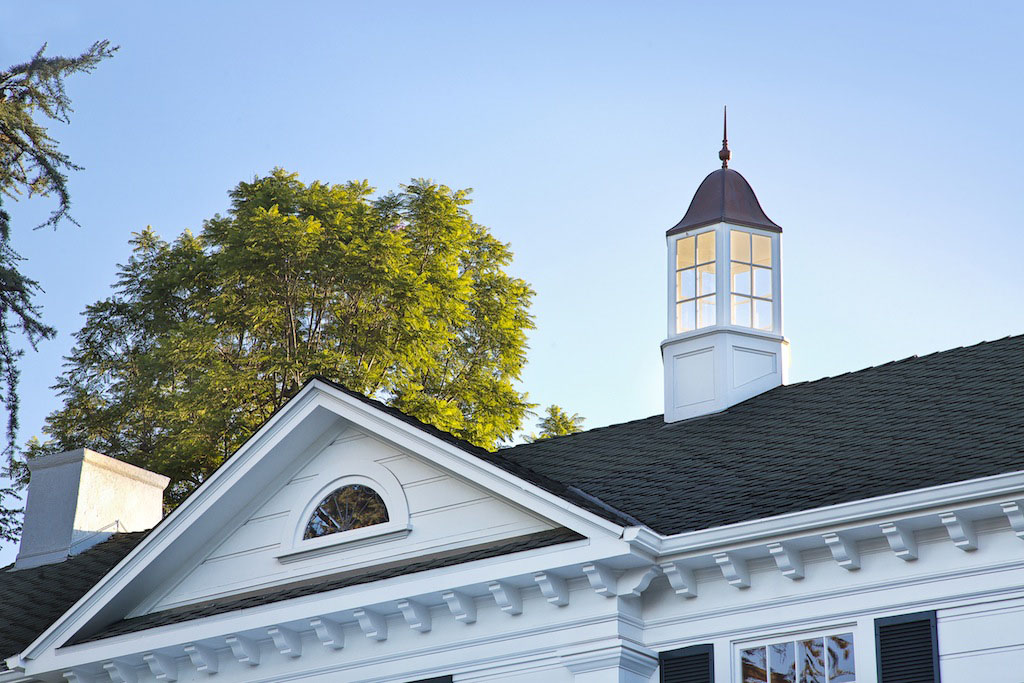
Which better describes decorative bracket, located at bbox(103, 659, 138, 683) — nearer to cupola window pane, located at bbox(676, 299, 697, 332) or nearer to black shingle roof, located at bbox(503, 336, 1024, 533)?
black shingle roof, located at bbox(503, 336, 1024, 533)

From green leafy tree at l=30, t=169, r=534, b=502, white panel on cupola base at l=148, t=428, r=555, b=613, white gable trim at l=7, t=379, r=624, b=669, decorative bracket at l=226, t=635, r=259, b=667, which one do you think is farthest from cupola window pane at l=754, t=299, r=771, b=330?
green leafy tree at l=30, t=169, r=534, b=502

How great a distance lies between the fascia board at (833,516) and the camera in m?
10.3

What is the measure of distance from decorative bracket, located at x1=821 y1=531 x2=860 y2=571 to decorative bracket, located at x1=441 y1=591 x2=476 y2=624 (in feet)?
9.98

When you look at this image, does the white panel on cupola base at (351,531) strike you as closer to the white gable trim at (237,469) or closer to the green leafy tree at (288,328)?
the white gable trim at (237,469)

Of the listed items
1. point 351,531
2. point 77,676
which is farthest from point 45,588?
point 351,531

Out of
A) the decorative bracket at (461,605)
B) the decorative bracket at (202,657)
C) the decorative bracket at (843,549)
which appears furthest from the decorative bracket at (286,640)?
the decorative bracket at (843,549)

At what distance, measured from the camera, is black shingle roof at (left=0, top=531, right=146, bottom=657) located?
16109mm

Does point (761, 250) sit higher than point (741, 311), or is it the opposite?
point (761, 250)

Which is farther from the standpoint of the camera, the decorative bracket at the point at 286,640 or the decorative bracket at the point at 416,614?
the decorative bracket at the point at 286,640

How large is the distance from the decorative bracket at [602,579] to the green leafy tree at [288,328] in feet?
52.3

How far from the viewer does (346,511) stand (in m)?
14.0

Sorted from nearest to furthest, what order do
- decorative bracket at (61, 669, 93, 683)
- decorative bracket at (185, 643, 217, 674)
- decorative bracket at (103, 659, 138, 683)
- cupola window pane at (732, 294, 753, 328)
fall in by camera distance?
decorative bracket at (185, 643, 217, 674) < decorative bracket at (103, 659, 138, 683) < decorative bracket at (61, 669, 93, 683) < cupola window pane at (732, 294, 753, 328)

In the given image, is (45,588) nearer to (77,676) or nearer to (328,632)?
(77,676)

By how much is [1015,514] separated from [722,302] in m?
6.53
